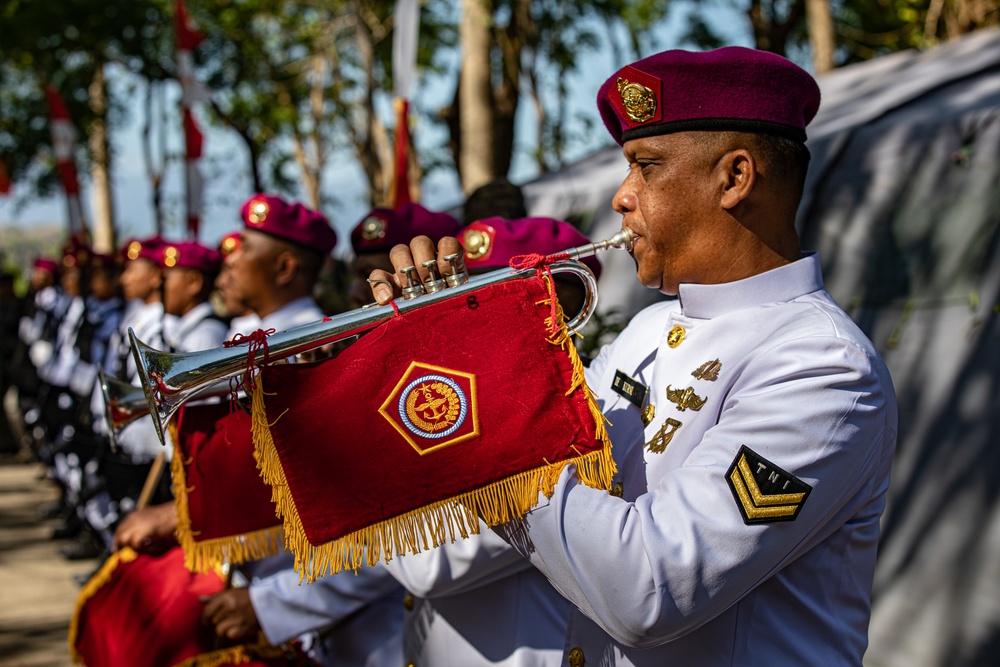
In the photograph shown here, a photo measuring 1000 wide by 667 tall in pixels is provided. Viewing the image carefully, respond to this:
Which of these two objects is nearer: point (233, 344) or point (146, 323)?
point (233, 344)

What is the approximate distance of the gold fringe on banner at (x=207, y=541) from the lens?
→ 2588 millimetres

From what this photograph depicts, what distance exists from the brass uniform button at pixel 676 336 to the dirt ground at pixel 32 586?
16.2ft

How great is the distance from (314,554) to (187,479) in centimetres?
105

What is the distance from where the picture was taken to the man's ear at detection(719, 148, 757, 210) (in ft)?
5.96

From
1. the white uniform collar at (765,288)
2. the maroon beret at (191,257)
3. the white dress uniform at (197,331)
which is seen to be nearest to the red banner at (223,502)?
the white uniform collar at (765,288)

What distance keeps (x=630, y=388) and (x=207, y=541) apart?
1303 mm

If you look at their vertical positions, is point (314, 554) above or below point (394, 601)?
above

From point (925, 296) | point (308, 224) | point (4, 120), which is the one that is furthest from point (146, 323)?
point (4, 120)

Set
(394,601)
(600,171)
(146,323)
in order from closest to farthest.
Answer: (394,601) < (146,323) < (600,171)

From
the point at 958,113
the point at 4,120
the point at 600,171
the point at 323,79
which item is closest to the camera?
the point at 958,113

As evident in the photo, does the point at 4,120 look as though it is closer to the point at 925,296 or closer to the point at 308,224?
the point at 308,224

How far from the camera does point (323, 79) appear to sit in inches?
757

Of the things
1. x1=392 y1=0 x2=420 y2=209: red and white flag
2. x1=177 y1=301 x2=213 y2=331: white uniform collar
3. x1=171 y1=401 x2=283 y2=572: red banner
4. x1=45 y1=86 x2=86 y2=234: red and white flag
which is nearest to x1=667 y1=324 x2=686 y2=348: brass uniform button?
x1=171 y1=401 x2=283 y2=572: red banner

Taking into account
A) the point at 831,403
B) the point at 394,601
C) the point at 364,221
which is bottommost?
the point at 394,601
